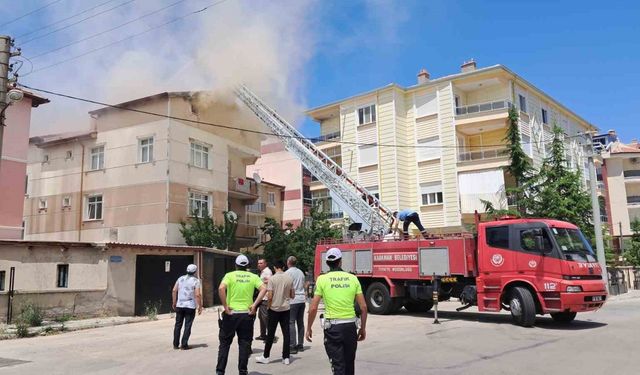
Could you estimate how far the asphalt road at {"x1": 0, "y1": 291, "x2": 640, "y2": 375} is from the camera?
26.0 ft

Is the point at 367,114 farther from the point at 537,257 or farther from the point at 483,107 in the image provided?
the point at 537,257

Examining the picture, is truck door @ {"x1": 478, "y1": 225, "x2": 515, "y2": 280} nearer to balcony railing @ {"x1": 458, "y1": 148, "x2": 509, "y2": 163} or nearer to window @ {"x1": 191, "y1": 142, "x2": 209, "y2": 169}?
window @ {"x1": 191, "y1": 142, "x2": 209, "y2": 169}

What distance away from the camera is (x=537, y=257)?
41.6ft

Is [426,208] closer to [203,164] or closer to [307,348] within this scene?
[203,164]

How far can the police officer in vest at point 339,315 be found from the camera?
537 cm

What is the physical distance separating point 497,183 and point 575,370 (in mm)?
25823

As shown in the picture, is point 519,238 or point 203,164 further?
point 203,164

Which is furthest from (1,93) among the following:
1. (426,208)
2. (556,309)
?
(426,208)

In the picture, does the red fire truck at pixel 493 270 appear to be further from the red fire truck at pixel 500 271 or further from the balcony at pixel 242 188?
the balcony at pixel 242 188

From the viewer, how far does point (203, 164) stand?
2997 centimetres

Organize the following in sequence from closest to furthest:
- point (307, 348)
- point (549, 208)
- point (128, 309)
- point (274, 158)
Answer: point (307, 348)
point (128, 309)
point (549, 208)
point (274, 158)

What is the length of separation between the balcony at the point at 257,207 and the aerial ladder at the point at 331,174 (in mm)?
8948

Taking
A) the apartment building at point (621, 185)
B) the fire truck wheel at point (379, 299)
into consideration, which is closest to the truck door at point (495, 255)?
the fire truck wheel at point (379, 299)

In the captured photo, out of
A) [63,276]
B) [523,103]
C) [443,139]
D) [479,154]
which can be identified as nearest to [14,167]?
[63,276]
